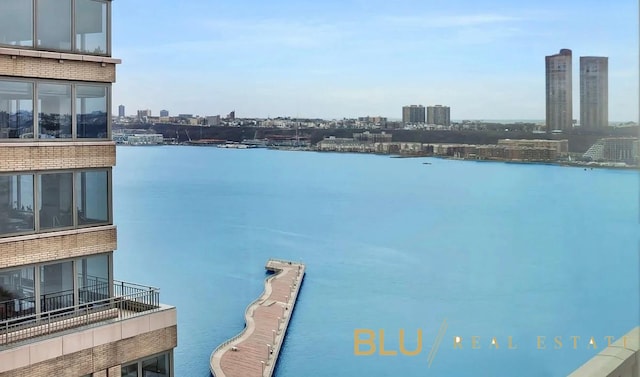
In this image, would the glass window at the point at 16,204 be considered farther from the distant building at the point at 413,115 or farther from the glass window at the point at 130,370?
the distant building at the point at 413,115

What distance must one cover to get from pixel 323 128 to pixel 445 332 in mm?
9349

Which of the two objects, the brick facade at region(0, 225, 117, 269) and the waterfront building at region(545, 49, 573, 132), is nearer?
the brick facade at region(0, 225, 117, 269)

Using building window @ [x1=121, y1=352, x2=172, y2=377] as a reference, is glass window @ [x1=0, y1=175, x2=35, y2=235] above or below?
above

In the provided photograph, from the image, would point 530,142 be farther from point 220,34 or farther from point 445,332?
point 220,34

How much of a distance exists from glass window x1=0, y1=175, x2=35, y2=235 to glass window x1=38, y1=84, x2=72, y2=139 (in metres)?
0.22

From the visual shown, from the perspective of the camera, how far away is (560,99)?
1255 centimetres

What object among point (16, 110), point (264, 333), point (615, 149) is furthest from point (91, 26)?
point (264, 333)

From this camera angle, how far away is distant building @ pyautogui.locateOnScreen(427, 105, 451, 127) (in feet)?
59.8

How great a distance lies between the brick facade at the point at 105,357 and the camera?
97.0 inches

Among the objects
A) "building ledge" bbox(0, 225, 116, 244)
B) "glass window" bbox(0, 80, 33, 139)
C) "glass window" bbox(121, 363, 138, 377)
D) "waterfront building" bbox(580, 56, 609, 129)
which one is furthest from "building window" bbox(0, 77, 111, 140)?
"waterfront building" bbox(580, 56, 609, 129)

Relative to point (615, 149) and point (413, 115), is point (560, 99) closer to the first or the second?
point (615, 149)

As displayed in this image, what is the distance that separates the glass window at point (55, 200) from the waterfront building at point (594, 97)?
8.19 metres

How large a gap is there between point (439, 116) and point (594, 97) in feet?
29.1

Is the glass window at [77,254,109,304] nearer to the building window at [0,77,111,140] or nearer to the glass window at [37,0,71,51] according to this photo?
the building window at [0,77,111,140]
